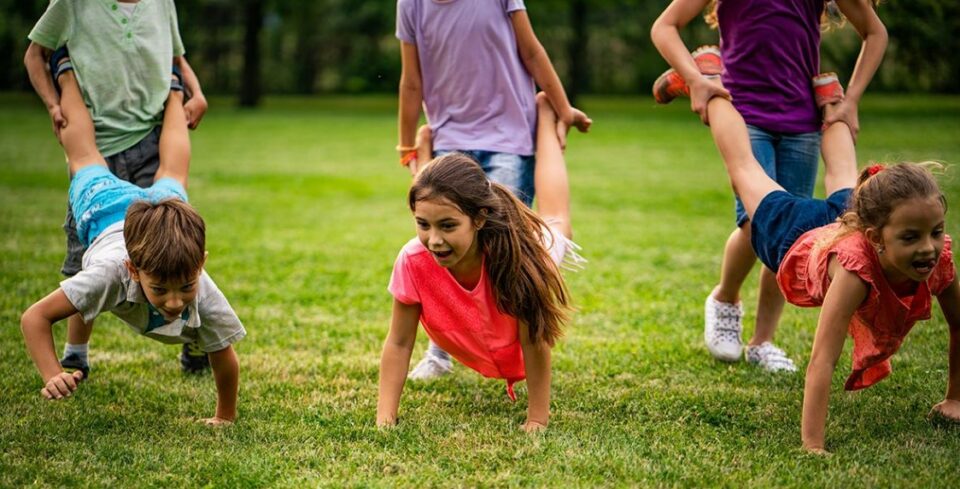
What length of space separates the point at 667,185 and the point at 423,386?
9052 mm

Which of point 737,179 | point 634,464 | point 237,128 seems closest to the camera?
point 634,464

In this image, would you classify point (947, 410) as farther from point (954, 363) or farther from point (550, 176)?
point (550, 176)

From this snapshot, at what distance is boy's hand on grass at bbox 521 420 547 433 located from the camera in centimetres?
388

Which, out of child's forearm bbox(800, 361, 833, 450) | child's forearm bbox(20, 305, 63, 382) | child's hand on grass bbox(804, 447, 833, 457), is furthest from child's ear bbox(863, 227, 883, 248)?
child's forearm bbox(20, 305, 63, 382)

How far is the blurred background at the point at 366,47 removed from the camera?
→ 3128 cm

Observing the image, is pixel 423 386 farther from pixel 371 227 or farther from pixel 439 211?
pixel 371 227

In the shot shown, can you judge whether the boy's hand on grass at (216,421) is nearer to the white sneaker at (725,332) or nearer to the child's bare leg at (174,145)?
the child's bare leg at (174,145)

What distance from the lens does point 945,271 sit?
11.9ft

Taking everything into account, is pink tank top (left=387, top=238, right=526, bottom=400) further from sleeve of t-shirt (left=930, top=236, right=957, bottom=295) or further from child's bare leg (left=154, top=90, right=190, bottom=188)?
sleeve of t-shirt (left=930, top=236, right=957, bottom=295)

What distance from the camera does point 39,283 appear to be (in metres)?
6.89

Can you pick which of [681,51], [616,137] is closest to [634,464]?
[681,51]

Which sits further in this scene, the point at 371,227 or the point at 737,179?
the point at 371,227

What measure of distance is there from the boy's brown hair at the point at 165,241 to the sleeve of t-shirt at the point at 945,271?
8.82 feet

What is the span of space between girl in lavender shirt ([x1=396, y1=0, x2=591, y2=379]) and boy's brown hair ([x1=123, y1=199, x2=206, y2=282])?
1.51 metres
